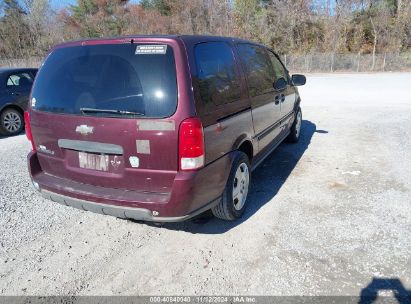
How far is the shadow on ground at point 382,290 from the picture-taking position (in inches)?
103

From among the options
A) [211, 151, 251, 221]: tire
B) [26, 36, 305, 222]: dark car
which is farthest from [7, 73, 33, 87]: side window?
[211, 151, 251, 221]: tire

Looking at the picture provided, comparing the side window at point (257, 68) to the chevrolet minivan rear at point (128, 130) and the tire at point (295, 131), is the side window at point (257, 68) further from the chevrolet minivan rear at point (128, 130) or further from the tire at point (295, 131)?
the tire at point (295, 131)

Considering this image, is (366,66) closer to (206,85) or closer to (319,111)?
(319,111)

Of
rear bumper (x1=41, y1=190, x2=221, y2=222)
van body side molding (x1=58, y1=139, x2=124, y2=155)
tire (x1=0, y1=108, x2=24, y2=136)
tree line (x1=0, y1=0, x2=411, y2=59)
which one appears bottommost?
tire (x1=0, y1=108, x2=24, y2=136)

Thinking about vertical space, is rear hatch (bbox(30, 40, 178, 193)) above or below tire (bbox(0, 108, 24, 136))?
above

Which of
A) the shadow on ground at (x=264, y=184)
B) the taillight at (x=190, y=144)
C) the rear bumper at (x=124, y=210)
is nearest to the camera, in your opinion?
the taillight at (x=190, y=144)

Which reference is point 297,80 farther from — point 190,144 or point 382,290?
point 382,290

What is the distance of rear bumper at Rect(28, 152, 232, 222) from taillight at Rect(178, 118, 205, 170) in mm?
84

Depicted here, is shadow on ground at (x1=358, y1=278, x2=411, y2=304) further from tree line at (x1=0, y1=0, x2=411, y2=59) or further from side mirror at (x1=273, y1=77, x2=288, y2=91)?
tree line at (x1=0, y1=0, x2=411, y2=59)

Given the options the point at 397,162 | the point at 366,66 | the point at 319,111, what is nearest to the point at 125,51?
the point at 397,162

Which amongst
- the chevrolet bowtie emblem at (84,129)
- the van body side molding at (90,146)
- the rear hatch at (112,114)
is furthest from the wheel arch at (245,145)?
the chevrolet bowtie emblem at (84,129)

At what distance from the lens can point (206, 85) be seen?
3.06 meters

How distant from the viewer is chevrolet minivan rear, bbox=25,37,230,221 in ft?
9.14

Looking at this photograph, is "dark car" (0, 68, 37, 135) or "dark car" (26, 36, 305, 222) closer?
"dark car" (26, 36, 305, 222)
